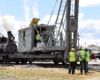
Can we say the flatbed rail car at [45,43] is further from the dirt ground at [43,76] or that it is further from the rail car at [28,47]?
the dirt ground at [43,76]

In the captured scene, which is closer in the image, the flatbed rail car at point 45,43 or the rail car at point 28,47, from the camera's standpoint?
the flatbed rail car at point 45,43

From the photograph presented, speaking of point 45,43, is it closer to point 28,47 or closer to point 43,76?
point 28,47

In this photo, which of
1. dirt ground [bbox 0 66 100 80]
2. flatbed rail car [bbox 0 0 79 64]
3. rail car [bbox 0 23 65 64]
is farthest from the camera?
rail car [bbox 0 23 65 64]

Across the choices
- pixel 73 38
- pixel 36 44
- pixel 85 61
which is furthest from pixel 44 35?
pixel 85 61

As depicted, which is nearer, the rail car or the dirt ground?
the dirt ground

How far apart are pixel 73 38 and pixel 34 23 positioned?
6.57 meters

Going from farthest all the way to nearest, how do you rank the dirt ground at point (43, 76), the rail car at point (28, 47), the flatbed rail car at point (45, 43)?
the rail car at point (28, 47) < the flatbed rail car at point (45, 43) < the dirt ground at point (43, 76)

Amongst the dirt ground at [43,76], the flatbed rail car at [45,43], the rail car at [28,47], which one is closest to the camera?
the dirt ground at [43,76]

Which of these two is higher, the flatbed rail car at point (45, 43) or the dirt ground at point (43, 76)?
the flatbed rail car at point (45, 43)

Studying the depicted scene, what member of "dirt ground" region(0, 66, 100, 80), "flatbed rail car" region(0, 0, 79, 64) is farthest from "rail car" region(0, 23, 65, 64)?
"dirt ground" region(0, 66, 100, 80)

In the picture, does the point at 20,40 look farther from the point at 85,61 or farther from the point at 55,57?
the point at 85,61

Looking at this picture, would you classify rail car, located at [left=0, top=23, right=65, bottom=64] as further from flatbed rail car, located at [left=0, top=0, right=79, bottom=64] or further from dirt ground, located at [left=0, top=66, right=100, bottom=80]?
dirt ground, located at [left=0, top=66, right=100, bottom=80]

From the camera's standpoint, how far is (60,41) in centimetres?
1762

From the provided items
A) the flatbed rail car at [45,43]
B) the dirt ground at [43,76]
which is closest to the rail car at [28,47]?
the flatbed rail car at [45,43]
